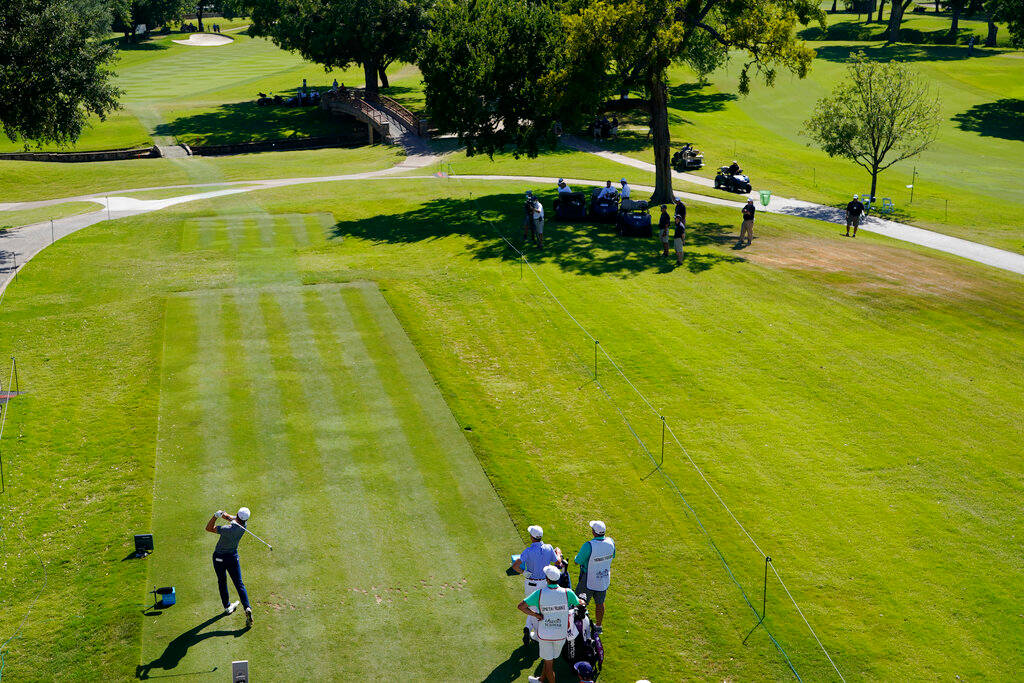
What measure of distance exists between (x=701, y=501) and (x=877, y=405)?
7.72 m

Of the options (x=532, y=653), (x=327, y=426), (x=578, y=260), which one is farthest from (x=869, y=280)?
(x=532, y=653)

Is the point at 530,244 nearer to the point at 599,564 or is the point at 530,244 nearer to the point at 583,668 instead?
the point at 599,564

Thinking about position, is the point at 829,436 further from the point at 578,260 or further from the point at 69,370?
the point at 69,370

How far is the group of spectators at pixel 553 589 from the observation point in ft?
43.5

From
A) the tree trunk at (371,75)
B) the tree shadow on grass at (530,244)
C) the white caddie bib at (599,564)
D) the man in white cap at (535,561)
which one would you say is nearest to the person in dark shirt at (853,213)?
the tree shadow on grass at (530,244)

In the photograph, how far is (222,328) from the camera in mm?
→ 28062

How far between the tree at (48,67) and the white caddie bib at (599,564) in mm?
36036

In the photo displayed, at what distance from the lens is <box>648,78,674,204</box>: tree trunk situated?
4403 centimetres

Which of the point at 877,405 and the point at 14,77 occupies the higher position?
the point at 14,77

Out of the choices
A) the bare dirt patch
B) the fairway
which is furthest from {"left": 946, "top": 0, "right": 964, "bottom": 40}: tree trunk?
the fairway

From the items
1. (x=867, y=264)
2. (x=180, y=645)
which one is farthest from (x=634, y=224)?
(x=180, y=645)

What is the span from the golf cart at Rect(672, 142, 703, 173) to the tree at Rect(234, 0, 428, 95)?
74.1 feet

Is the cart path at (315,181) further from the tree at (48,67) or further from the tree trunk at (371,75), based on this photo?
the tree trunk at (371,75)

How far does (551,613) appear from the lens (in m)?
13.3
